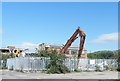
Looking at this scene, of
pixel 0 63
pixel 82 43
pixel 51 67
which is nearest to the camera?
pixel 51 67

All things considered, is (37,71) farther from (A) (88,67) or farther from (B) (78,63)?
(A) (88,67)

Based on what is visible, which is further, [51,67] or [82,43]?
[82,43]

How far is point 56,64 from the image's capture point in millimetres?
27969

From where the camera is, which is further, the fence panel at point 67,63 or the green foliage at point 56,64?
the fence panel at point 67,63

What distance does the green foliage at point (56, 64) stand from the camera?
27216mm

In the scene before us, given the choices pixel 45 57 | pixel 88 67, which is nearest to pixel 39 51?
pixel 45 57

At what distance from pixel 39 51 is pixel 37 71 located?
3740mm

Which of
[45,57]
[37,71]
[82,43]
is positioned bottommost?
[37,71]

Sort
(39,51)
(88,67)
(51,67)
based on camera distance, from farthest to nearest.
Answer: (88,67), (39,51), (51,67)

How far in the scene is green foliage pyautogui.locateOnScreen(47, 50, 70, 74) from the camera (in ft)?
89.3

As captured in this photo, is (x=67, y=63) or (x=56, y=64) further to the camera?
(x=67, y=63)

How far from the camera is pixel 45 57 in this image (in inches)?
1180

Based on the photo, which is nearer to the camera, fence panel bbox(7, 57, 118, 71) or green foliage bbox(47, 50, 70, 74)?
green foliage bbox(47, 50, 70, 74)

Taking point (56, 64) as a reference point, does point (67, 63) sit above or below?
above
